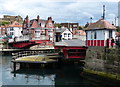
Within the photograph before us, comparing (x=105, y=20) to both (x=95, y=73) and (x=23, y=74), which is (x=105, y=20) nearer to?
(x=95, y=73)

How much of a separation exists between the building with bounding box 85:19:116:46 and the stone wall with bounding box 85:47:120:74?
90 centimetres

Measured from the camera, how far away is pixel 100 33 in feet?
94.3

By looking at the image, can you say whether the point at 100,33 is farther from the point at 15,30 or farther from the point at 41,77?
the point at 15,30

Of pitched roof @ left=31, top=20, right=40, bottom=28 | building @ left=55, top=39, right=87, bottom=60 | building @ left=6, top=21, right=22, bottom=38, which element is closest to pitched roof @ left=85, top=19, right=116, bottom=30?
building @ left=55, top=39, right=87, bottom=60

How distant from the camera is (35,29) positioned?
80.9 metres

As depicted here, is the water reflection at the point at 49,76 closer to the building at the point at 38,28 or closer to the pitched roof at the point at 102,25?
the pitched roof at the point at 102,25

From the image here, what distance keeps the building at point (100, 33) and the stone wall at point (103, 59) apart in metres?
0.90

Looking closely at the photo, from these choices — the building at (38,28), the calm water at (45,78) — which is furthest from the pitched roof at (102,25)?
the building at (38,28)

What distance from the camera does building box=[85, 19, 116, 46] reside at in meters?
28.2

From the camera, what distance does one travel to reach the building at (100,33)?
2817 cm

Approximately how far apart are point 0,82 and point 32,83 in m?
4.23

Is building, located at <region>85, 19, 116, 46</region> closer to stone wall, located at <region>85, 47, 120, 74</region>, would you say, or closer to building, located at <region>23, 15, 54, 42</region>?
stone wall, located at <region>85, 47, 120, 74</region>

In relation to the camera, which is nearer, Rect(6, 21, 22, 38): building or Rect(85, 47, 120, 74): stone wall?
Rect(85, 47, 120, 74): stone wall

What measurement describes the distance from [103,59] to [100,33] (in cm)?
395
